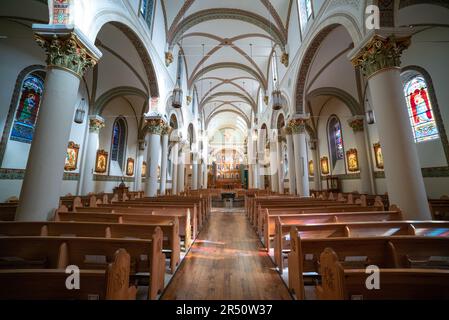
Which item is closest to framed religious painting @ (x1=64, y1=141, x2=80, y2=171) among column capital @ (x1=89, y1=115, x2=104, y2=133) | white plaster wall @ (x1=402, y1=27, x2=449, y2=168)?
column capital @ (x1=89, y1=115, x2=104, y2=133)

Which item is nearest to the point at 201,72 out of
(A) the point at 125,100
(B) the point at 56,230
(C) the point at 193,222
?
(A) the point at 125,100

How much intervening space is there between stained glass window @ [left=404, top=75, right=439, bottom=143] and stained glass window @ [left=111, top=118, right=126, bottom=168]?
16693 mm

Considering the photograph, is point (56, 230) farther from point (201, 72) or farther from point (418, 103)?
point (201, 72)

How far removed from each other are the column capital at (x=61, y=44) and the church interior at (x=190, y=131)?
0.08ft

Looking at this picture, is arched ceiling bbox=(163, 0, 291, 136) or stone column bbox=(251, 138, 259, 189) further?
stone column bbox=(251, 138, 259, 189)

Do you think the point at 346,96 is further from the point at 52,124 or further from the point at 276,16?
the point at 52,124

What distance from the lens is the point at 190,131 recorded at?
1727 cm

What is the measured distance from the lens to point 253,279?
107 inches

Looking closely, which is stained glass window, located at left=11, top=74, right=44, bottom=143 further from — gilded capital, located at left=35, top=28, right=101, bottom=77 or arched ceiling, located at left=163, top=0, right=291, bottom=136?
arched ceiling, located at left=163, top=0, right=291, bottom=136

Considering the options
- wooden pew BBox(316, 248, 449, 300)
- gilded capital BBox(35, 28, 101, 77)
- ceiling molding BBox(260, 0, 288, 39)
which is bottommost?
wooden pew BBox(316, 248, 449, 300)

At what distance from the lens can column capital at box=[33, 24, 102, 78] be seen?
3.76 metres

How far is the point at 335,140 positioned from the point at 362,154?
3423 mm
